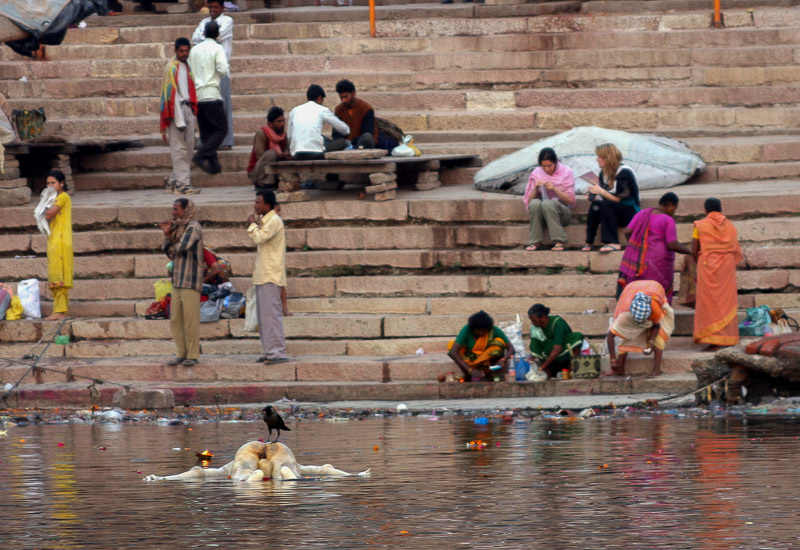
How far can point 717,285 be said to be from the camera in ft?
40.4

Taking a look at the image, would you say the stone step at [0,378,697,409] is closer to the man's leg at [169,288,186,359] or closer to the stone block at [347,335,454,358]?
the man's leg at [169,288,186,359]

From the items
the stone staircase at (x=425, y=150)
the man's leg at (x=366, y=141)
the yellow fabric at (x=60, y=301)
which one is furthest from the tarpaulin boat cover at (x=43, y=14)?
the man's leg at (x=366, y=141)

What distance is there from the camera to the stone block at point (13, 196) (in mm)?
15891

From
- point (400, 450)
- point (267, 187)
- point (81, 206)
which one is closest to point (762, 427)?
point (400, 450)

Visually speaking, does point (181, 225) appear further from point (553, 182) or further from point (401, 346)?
point (553, 182)

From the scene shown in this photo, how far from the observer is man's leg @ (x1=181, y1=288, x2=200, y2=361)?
1269cm

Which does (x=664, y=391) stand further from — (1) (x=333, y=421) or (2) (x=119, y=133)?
(2) (x=119, y=133)

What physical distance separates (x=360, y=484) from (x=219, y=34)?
9.76m

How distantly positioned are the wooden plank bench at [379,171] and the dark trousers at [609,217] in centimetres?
228

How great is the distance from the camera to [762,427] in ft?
33.1

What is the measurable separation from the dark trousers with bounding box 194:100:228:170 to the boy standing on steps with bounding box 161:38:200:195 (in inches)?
5.0

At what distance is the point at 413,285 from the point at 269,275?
1.79 m

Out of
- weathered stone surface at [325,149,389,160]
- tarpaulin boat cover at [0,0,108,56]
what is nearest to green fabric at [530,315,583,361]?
weathered stone surface at [325,149,389,160]

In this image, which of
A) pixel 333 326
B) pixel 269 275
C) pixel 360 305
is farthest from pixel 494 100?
pixel 269 275
